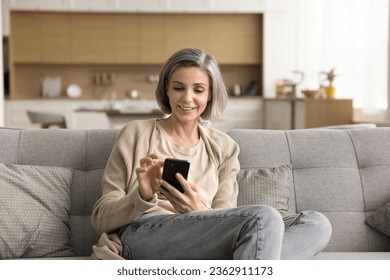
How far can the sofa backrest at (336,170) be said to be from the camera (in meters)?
2.75

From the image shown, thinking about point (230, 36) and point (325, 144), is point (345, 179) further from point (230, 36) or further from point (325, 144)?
point (230, 36)

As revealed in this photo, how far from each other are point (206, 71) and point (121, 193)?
22.2 inches

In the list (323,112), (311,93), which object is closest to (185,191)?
(323,112)

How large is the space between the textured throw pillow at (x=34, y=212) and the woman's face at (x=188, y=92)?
22.2 inches

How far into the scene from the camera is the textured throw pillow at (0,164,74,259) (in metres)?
2.47

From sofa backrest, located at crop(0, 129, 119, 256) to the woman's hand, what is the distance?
0.60 m

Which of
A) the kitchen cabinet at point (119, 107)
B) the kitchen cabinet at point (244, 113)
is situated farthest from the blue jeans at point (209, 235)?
the kitchen cabinet at point (244, 113)

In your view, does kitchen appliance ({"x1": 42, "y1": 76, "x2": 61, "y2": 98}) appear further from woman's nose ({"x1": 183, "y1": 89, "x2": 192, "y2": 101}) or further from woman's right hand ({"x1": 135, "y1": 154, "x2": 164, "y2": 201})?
woman's right hand ({"x1": 135, "y1": 154, "x2": 164, "y2": 201})

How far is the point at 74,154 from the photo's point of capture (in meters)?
2.76

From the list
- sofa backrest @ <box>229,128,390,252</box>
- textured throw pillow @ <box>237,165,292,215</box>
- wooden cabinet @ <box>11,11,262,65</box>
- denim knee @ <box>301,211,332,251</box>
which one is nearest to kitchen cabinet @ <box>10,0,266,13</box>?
wooden cabinet @ <box>11,11,262,65</box>

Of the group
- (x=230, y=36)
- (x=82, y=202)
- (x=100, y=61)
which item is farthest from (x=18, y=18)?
(x=82, y=202)

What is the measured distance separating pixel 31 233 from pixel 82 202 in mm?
277

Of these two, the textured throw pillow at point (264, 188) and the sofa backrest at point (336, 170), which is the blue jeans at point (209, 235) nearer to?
the textured throw pillow at point (264, 188)

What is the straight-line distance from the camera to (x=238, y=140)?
9.27 feet
